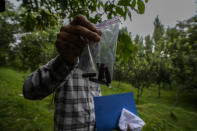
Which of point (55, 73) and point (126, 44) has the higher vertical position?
point (126, 44)

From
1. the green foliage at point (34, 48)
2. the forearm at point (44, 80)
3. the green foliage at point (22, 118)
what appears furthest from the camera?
the green foliage at point (22, 118)

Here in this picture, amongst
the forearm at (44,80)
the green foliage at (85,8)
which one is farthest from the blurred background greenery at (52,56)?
the forearm at (44,80)

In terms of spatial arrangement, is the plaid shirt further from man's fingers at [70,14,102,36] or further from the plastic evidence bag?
man's fingers at [70,14,102,36]

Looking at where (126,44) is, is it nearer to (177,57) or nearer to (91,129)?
(91,129)

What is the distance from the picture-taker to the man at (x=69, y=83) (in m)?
0.60

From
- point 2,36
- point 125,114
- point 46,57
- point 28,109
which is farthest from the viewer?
point 46,57

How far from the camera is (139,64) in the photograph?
941 cm

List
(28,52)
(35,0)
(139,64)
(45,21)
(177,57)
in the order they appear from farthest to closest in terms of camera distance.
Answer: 1. (139,64)
2. (177,57)
3. (28,52)
4. (45,21)
5. (35,0)

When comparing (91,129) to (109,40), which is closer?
(109,40)

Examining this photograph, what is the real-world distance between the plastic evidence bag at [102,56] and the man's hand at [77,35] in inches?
2.2

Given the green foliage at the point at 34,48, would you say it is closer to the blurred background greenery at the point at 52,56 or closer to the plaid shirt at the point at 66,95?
the blurred background greenery at the point at 52,56

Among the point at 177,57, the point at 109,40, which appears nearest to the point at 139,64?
the point at 177,57

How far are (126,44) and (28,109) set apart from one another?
19.0ft

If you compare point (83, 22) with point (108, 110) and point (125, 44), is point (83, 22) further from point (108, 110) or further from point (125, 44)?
point (108, 110)
